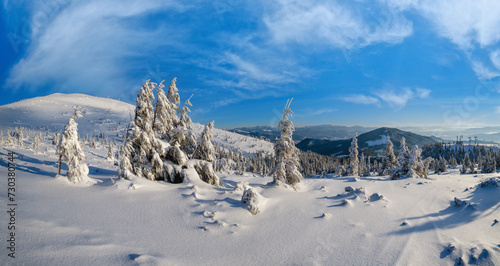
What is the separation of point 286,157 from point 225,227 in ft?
25.5

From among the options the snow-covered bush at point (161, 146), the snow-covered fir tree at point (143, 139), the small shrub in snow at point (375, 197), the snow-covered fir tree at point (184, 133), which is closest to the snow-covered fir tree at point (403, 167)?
the small shrub in snow at point (375, 197)

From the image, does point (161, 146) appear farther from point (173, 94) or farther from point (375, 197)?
point (375, 197)

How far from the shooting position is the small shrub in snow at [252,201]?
10.5 metres

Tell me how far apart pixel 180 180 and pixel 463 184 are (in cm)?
2679

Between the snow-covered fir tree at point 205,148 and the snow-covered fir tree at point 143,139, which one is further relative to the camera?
the snow-covered fir tree at point 205,148

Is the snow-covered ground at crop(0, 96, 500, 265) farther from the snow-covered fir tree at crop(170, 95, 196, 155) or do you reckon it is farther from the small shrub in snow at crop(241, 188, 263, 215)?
the snow-covered fir tree at crop(170, 95, 196, 155)

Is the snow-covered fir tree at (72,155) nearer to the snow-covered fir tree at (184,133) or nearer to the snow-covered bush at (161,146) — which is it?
the snow-covered bush at (161,146)

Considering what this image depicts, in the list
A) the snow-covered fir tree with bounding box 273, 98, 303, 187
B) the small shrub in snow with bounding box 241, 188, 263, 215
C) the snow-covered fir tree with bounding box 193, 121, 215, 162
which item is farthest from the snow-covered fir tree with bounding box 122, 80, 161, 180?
the snow-covered fir tree with bounding box 273, 98, 303, 187

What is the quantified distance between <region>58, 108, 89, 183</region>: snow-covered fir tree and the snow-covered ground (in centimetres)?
87

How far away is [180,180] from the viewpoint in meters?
15.1

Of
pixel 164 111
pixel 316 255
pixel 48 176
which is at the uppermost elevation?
pixel 164 111

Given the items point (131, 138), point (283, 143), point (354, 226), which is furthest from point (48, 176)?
point (354, 226)

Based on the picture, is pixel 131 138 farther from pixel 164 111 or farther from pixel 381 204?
pixel 381 204

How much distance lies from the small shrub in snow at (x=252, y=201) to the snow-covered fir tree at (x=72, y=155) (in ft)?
33.3
